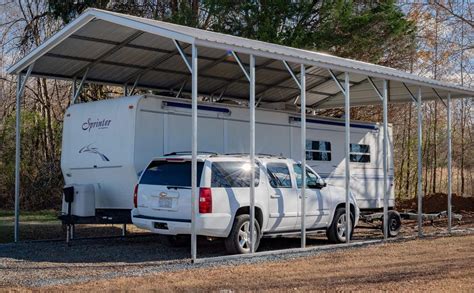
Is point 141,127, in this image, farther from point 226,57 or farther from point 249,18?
point 249,18

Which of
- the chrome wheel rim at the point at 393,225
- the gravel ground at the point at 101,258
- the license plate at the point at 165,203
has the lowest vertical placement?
the gravel ground at the point at 101,258

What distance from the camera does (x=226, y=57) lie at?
15945 millimetres

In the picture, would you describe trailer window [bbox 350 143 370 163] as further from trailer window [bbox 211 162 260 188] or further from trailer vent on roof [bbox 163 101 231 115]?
trailer window [bbox 211 162 260 188]

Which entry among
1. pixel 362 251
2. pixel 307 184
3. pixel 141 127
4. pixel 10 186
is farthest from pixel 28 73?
pixel 10 186

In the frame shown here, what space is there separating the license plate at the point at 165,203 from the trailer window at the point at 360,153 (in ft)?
24.1

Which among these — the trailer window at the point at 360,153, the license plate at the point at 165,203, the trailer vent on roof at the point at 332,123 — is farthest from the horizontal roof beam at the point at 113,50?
the trailer window at the point at 360,153

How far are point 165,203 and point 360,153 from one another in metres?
7.89

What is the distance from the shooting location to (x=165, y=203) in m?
12.0

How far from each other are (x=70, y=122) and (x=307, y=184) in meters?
5.39

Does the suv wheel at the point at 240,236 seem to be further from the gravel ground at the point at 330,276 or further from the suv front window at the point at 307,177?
the suv front window at the point at 307,177

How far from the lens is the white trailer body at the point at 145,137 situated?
527 inches

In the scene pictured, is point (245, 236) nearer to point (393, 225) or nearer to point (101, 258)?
point (101, 258)

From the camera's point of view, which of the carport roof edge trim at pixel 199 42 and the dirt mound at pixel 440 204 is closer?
the carport roof edge trim at pixel 199 42

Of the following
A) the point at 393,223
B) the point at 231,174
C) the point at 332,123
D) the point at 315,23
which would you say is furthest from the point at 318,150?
the point at 315,23
